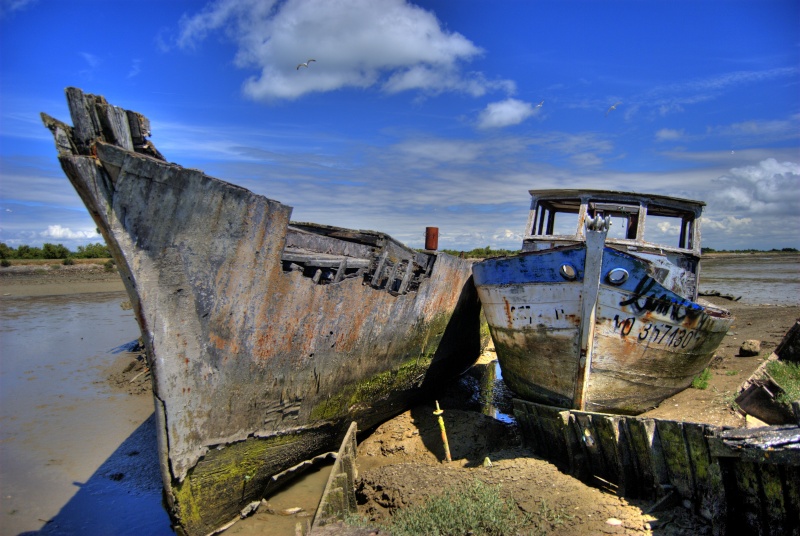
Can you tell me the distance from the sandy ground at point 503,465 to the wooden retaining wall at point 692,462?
8.3 inches

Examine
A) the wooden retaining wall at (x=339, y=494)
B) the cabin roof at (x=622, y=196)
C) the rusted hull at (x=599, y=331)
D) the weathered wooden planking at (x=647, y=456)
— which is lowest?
the wooden retaining wall at (x=339, y=494)

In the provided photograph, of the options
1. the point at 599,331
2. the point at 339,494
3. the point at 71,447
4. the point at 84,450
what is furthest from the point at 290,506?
the point at 599,331

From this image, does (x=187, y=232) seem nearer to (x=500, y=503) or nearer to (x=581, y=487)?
(x=500, y=503)

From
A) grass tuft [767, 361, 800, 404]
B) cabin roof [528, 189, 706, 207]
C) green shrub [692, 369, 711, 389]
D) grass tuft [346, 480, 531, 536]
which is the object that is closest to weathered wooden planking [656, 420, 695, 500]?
grass tuft [346, 480, 531, 536]

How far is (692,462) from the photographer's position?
4.20 metres

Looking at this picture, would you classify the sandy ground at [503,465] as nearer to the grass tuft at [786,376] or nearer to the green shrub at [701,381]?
the green shrub at [701,381]

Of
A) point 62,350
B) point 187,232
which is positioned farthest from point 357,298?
point 62,350

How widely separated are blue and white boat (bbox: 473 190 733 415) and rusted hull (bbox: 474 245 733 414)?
1cm

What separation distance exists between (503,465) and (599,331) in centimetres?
Answer: 189

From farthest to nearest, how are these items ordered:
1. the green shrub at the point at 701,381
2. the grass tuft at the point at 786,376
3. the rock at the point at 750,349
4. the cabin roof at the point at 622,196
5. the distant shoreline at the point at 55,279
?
the distant shoreline at the point at 55,279 → the rock at the point at 750,349 → the cabin roof at the point at 622,196 → the green shrub at the point at 701,381 → the grass tuft at the point at 786,376

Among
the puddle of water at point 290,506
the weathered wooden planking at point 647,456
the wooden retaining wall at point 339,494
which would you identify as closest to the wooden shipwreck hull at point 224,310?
the puddle of water at point 290,506

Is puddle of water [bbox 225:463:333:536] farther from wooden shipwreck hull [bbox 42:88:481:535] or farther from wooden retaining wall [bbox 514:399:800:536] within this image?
wooden retaining wall [bbox 514:399:800:536]

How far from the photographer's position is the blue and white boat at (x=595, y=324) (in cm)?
547

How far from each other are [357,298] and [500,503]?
2660 mm
